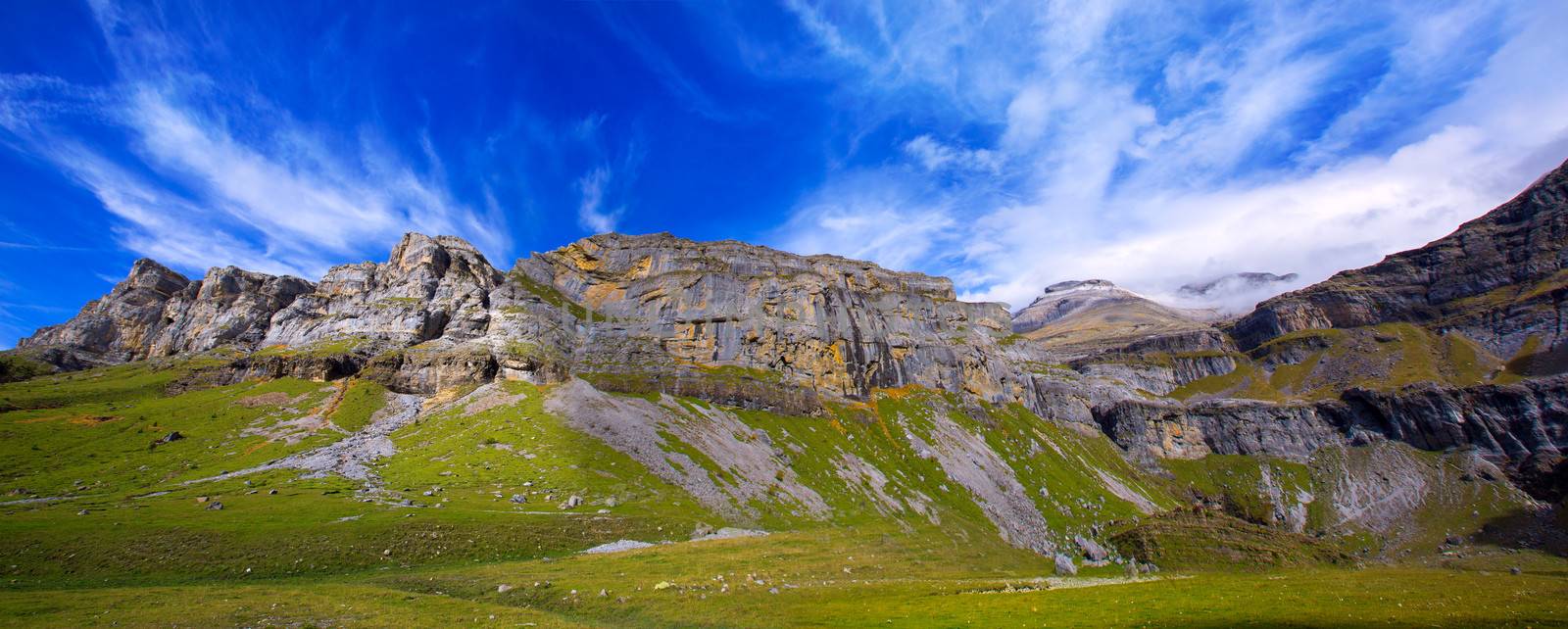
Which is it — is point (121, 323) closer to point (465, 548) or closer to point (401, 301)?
point (401, 301)

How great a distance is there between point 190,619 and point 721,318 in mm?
127609

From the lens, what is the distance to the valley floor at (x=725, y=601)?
25922mm

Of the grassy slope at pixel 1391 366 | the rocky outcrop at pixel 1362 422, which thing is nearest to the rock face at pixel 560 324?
the rocky outcrop at pixel 1362 422

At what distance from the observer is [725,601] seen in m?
37.7

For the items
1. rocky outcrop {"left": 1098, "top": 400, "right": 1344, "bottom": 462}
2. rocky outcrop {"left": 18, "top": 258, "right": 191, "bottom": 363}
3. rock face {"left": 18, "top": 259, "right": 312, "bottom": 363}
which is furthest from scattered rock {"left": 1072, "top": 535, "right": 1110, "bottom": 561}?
rocky outcrop {"left": 18, "top": 258, "right": 191, "bottom": 363}

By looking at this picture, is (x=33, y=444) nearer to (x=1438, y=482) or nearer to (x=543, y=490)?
(x=543, y=490)

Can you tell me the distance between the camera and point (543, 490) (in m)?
63.4

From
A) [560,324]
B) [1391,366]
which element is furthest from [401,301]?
[1391,366]

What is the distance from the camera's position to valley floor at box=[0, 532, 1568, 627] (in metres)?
25.9

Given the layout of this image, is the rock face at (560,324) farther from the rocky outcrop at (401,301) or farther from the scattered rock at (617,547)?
the scattered rock at (617,547)

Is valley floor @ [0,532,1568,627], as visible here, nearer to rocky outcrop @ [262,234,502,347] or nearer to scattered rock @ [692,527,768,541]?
scattered rock @ [692,527,768,541]

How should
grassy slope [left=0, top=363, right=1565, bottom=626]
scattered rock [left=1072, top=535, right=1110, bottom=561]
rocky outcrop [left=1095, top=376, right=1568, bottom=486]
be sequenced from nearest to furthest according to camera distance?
grassy slope [left=0, top=363, right=1565, bottom=626]
scattered rock [left=1072, top=535, right=1110, bottom=561]
rocky outcrop [left=1095, top=376, right=1568, bottom=486]

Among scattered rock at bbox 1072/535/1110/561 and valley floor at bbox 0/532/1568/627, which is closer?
valley floor at bbox 0/532/1568/627

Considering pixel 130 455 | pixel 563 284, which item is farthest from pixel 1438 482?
pixel 130 455
